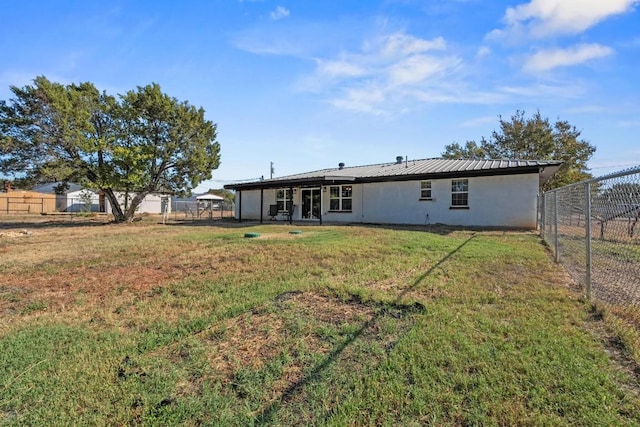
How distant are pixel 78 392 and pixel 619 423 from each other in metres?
3.39

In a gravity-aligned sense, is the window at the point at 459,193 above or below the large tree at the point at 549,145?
below

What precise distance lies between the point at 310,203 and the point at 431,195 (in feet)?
22.8

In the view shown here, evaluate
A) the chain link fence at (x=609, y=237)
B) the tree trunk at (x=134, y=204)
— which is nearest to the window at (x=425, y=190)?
the chain link fence at (x=609, y=237)

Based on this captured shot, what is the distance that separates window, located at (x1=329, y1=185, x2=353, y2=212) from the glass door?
85cm

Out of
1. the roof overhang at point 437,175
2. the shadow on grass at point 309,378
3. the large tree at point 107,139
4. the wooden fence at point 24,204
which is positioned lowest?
the shadow on grass at point 309,378

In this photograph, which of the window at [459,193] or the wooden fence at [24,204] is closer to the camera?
the window at [459,193]

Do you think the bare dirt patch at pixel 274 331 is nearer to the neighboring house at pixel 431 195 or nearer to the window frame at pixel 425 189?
the neighboring house at pixel 431 195

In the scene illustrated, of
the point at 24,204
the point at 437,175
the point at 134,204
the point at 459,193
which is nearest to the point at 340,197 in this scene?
the point at 437,175

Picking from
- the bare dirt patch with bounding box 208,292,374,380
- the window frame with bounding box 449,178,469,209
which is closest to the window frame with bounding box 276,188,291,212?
the window frame with bounding box 449,178,469,209

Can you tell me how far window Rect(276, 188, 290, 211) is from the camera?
20.8 metres

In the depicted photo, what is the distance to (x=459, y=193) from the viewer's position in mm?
14711

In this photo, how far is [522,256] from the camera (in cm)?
699

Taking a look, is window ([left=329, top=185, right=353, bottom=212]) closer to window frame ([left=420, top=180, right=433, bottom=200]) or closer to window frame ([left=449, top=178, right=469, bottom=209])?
window frame ([left=420, top=180, right=433, bottom=200])

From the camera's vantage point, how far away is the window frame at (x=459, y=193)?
47.7ft
